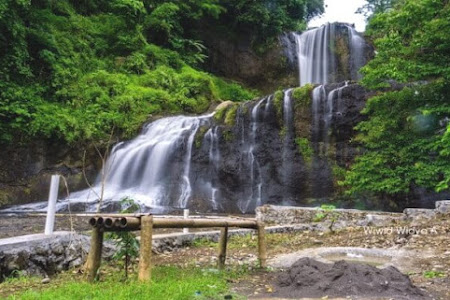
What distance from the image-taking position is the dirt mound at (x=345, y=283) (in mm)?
4091

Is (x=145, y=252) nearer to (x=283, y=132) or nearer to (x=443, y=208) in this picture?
(x=443, y=208)

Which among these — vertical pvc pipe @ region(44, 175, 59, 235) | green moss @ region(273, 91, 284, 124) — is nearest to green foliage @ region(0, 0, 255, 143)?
green moss @ region(273, 91, 284, 124)

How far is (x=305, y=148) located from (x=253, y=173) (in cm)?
218

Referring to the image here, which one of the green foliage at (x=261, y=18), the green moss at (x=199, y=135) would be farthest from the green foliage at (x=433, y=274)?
the green foliage at (x=261, y=18)

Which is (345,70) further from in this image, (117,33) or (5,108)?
(5,108)

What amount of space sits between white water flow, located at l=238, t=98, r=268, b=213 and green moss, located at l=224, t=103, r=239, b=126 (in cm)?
80

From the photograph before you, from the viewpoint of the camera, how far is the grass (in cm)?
364

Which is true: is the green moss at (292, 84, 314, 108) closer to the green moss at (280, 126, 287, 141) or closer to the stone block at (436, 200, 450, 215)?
the green moss at (280, 126, 287, 141)

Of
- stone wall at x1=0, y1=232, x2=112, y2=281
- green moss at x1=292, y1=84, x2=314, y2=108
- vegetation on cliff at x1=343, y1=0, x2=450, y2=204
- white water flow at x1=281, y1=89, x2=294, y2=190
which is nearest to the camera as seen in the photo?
stone wall at x1=0, y1=232, x2=112, y2=281

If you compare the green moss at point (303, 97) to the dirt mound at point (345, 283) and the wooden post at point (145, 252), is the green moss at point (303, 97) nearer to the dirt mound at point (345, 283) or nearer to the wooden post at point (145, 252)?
the dirt mound at point (345, 283)

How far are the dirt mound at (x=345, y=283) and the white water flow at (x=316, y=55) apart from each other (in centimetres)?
2148

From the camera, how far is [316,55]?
25.8 m

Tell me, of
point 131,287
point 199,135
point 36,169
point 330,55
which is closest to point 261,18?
point 330,55

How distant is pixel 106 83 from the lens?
19328mm
